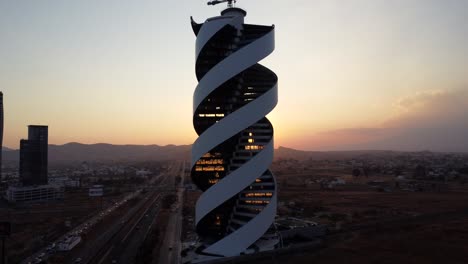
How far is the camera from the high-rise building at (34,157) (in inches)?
4528

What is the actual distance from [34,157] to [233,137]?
103 metres

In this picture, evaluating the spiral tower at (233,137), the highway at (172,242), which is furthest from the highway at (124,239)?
the spiral tower at (233,137)

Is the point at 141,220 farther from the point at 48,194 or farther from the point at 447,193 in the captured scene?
the point at 447,193

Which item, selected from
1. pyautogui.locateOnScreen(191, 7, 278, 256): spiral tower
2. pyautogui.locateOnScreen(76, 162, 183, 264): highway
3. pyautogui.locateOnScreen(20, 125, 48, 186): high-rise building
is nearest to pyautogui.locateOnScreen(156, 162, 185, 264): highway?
pyautogui.locateOnScreen(76, 162, 183, 264): highway

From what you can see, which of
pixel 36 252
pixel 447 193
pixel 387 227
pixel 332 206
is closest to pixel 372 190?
pixel 447 193

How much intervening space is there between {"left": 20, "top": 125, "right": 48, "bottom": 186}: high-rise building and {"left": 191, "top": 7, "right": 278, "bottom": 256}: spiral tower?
9509 cm

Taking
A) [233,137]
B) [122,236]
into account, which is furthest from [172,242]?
[233,137]

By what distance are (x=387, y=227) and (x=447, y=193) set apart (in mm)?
48218

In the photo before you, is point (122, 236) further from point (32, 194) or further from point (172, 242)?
point (32, 194)

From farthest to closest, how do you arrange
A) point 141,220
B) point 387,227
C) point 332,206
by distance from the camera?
point 332,206 → point 141,220 → point 387,227

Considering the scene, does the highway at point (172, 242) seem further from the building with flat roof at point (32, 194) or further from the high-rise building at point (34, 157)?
the high-rise building at point (34, 157)

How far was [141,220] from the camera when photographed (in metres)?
60.6

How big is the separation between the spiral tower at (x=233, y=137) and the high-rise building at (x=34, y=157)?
95.1m

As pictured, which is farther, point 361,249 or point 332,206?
point 332,206
